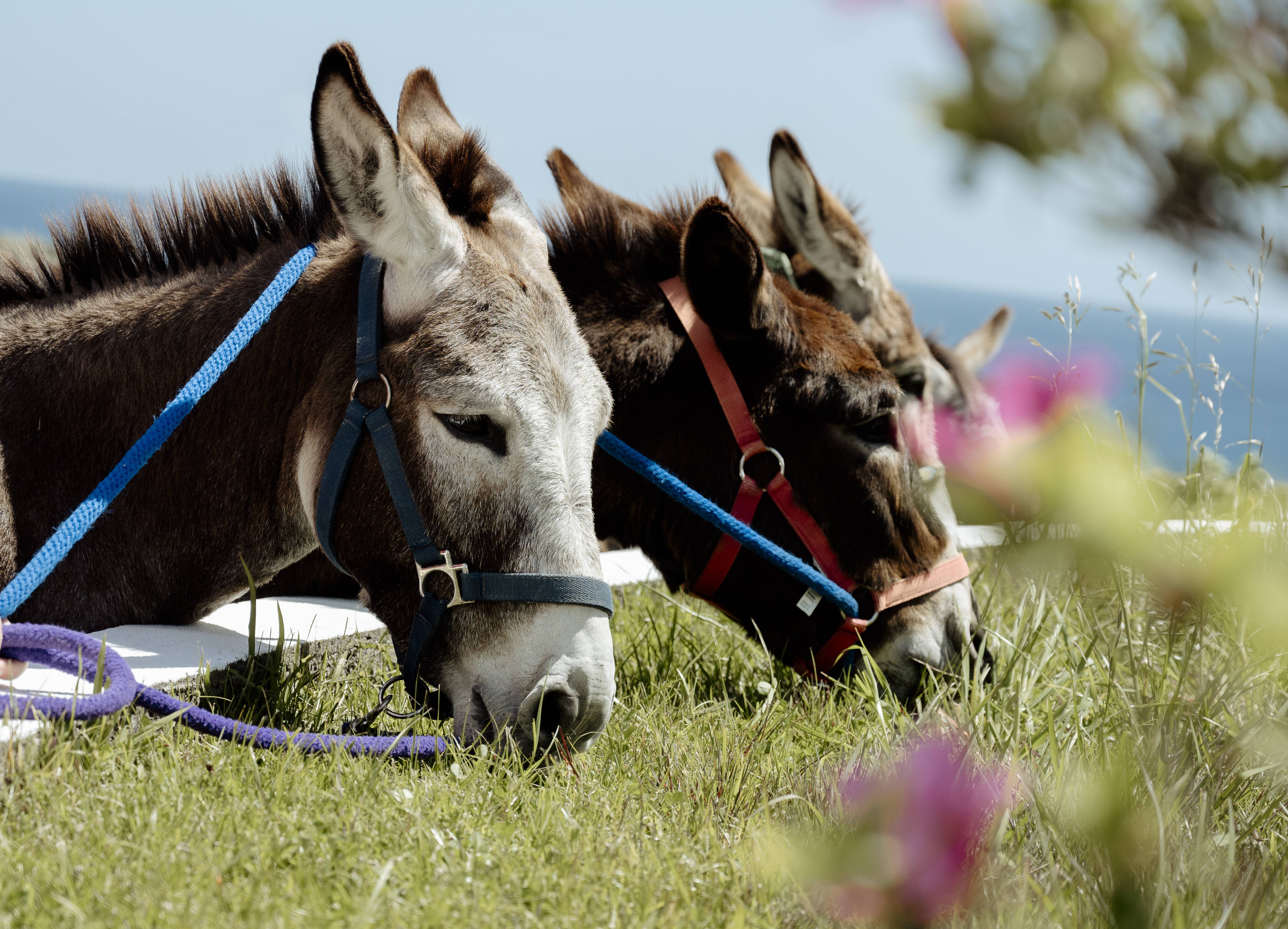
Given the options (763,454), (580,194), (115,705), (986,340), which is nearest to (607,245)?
(580,194)

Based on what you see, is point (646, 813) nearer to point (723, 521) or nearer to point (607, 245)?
point (723, 521)

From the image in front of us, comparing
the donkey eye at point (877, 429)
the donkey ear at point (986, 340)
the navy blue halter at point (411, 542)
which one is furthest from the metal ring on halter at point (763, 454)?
the donkey ear at point (986, 340)

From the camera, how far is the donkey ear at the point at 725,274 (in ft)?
10.4

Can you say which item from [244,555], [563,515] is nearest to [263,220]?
[244,555]

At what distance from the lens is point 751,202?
4.54 metres

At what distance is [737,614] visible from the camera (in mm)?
3307

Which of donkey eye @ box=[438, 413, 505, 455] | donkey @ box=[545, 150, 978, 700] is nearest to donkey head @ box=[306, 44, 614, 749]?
donkey eye @ box=[438, 413, 505, 455]

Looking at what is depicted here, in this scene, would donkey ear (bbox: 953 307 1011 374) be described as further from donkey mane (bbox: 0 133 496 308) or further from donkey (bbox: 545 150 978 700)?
donkey mane (bbox: 0 133 496 308)

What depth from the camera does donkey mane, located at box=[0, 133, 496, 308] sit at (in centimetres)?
279

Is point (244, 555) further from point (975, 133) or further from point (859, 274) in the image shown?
point (859, 274)

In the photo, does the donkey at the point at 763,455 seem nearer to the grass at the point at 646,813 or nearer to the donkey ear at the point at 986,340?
the grass at the point at 646,813

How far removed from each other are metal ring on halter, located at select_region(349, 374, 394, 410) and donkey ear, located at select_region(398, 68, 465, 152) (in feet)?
2.49

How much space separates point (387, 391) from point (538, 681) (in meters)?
0.73

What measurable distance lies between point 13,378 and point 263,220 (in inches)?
29.9
